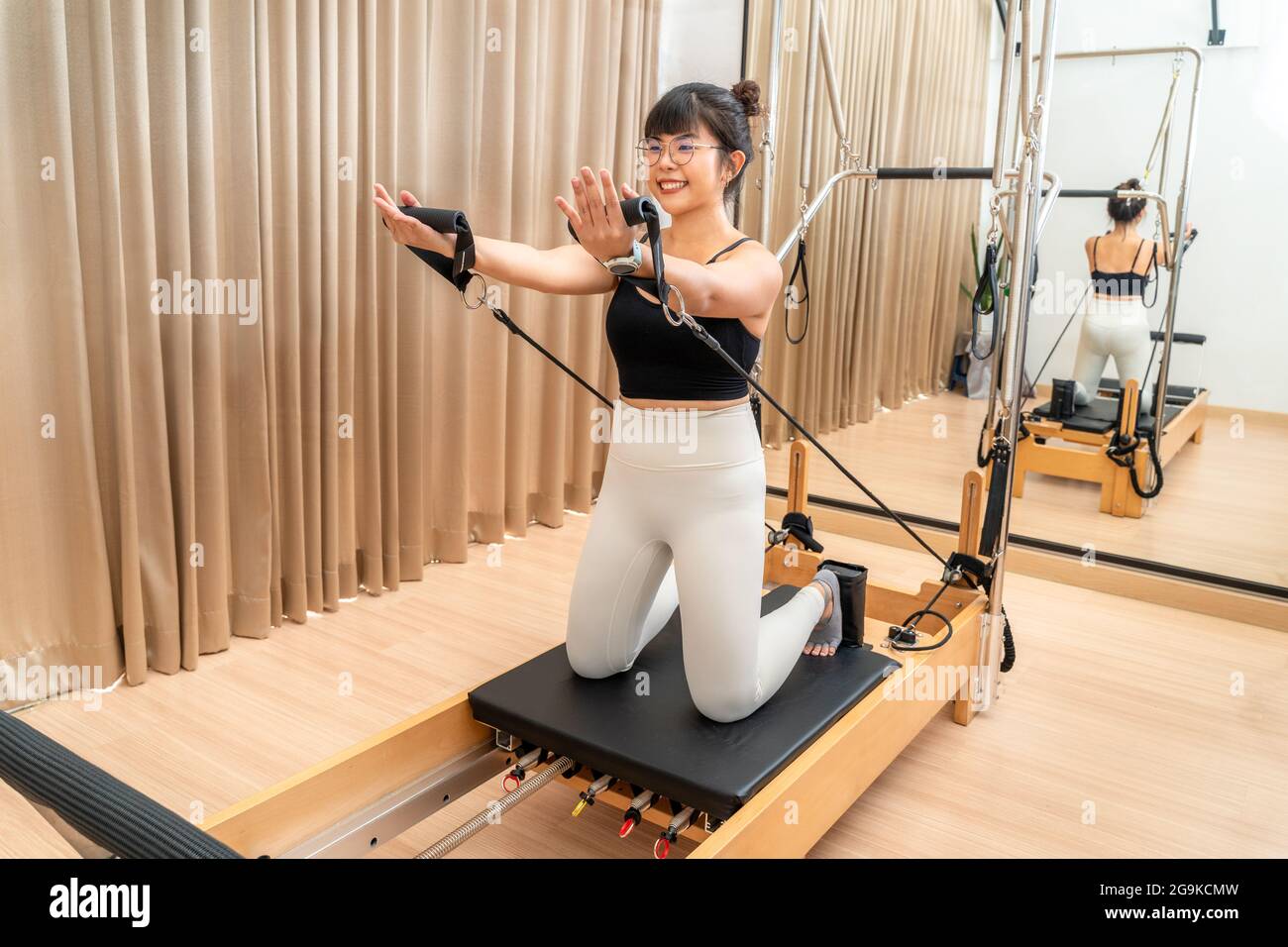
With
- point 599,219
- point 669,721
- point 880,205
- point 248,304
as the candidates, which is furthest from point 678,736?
point 880,205

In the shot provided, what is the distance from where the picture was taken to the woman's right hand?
60.2 inches

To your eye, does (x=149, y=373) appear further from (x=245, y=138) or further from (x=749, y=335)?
(x=749, y=335)

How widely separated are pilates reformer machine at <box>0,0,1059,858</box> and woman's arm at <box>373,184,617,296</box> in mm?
29

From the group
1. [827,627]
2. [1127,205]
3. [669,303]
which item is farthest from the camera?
[1127,205]

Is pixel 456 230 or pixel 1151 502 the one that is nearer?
pixel 456 230

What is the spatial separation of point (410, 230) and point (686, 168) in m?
0.51

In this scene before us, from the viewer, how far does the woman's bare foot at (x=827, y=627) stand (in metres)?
2.24

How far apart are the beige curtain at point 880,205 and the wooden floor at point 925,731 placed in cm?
101

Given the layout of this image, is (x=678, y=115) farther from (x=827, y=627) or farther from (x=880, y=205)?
(x=880, y=205)

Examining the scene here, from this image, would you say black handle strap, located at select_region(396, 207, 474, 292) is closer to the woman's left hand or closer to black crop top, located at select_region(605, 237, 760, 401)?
the woman's left hand

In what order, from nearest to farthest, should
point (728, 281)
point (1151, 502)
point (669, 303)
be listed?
point (669, 303) < point (728, 281) < point (1151, 502)

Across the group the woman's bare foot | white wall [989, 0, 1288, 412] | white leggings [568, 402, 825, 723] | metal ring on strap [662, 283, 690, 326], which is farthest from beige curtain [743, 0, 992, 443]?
metal ring on strap [662, 283, 690, 326]

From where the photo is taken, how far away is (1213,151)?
2980 millimetres
